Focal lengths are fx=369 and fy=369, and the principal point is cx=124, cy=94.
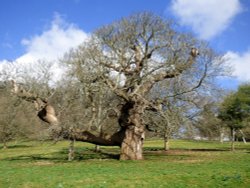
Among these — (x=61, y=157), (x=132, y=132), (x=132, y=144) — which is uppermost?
(x=132, y=132)

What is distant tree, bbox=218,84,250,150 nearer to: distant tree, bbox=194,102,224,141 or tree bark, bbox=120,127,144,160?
distant tree, bbox=194,102,224,141

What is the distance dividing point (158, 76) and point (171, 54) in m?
1.91

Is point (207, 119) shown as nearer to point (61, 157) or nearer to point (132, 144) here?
point (132, 144)

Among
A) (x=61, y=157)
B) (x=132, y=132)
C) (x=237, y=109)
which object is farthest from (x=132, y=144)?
(x=237, y=109)

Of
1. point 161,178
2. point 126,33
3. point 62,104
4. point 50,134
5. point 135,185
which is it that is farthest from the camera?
point 62,104

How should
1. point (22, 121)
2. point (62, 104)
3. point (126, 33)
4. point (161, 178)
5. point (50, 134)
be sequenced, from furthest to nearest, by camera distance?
1. point (22, 121)
2. point (62, 104)
3. point (126, 33)
4. point (50, 134)
5. point (161, 178)

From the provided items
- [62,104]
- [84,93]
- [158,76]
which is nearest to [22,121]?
[62,104]

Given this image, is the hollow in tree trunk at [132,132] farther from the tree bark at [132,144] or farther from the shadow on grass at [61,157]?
the shadow on grass at [61,157]

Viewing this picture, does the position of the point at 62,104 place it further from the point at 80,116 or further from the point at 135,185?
the point at 135,185

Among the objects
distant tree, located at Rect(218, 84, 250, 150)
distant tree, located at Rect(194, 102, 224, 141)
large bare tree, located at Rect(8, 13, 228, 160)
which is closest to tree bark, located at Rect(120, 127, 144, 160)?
large bare tree, located at Rect(8, 13, 228, 160)

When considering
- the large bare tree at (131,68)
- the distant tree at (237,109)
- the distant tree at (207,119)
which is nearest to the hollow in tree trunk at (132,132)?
the large bare tree at (131,68)

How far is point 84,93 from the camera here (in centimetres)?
2739

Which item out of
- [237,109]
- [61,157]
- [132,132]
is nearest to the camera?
[132,132]

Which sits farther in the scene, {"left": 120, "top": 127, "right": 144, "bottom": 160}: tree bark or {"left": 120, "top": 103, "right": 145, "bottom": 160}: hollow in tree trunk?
{"left": 120, "top": 127, "right": 144, "bottom": 160}: tree bark
